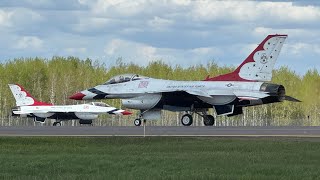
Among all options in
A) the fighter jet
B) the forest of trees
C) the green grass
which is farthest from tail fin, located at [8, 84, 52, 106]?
the green grass

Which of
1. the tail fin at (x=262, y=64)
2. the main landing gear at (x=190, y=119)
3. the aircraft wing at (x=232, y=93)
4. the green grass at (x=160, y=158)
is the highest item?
the tail fin at (x=262, y=64)

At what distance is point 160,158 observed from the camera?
885 inches

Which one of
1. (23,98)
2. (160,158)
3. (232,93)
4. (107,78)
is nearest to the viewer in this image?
(160,158)

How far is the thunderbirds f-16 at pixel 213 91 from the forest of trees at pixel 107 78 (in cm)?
4369

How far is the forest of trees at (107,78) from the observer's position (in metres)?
96.2

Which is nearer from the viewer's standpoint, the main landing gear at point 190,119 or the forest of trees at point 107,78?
the main landing gear at point 190,119

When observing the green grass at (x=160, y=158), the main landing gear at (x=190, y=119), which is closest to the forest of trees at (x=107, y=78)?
the main landing gear at (x=190, y=119)

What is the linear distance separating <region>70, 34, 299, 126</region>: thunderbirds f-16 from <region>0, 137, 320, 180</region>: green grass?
580 inches

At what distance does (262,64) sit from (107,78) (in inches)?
2365

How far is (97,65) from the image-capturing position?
117375 millimetres

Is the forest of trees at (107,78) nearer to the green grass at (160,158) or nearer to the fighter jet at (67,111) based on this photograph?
the fighter jet at (67,111)

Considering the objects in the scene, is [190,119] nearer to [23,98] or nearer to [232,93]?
[232,93]

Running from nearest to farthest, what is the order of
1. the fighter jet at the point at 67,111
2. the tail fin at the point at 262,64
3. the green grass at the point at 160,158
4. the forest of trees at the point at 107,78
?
the green grass at the point at 160,158 < the tail fin at the point at 262,64 < the fighter jet at the point at 67,111 < the forest of trees at the point at 107,78

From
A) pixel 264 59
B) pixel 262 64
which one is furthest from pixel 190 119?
pixel 264 59
